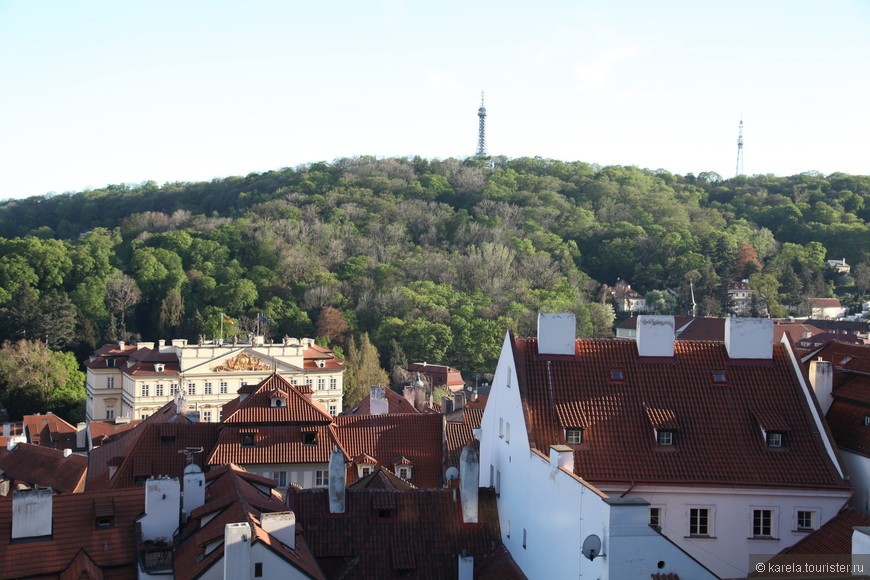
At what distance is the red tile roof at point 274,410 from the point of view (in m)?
33.7

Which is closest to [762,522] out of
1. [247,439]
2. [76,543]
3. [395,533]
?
[395,533]

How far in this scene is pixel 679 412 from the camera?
70.6 ft

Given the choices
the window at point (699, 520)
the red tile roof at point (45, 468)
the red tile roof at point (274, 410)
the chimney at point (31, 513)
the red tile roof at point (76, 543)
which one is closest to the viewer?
the red tile roof at point (76, 543)

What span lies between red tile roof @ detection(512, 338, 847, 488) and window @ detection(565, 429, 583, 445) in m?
0.16

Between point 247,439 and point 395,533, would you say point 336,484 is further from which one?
point 247,439

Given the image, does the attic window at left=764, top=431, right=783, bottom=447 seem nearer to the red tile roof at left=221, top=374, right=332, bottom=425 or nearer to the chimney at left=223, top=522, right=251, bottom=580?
the chimney at left=223, top=522, right=251, bottom=580

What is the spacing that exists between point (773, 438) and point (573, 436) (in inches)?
189

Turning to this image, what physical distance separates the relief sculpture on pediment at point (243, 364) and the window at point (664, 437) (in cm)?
5508

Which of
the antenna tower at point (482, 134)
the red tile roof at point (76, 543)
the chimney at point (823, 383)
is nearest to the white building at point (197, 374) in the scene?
the red tile roof at point (76, 543)

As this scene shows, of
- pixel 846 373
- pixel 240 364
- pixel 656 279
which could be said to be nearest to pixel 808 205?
pixel 656 279

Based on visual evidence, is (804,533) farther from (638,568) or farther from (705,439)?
(638,568)

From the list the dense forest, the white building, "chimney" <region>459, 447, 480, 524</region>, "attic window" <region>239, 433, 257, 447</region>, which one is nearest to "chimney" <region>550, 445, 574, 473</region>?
Answer: "chimney" <region>459, 447, 480, 524</region>

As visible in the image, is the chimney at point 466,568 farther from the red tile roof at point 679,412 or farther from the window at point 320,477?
the window at point 320,477

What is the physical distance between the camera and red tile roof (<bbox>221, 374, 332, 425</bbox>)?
33719 mm
